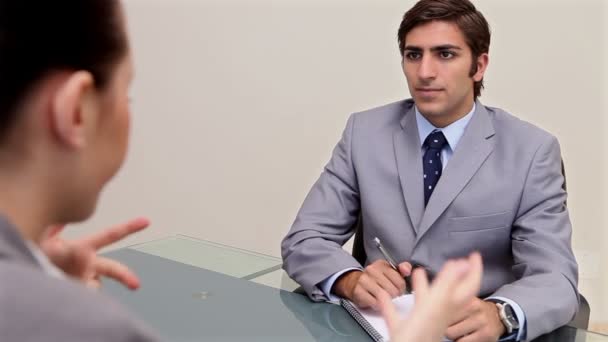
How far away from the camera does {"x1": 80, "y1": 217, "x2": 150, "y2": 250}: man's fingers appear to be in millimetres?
878

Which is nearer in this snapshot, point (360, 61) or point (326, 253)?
point (326, 253)

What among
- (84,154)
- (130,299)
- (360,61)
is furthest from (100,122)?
(360,61)

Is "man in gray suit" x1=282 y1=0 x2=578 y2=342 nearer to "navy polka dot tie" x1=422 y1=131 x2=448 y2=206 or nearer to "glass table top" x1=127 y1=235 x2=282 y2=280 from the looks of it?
"navy polka dot tie" x1=422 y1=131 x2=448 y2=206

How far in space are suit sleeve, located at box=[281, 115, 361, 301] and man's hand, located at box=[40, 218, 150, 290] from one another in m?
0.60

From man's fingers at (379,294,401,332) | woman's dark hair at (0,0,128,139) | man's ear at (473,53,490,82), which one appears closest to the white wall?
man's ear at (473,53,490,82)

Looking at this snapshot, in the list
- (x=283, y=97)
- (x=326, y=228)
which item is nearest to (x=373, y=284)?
(x=326, y=228)

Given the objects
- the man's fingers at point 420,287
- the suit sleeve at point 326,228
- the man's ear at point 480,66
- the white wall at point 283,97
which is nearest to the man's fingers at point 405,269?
the suit sleeve at point 326,228

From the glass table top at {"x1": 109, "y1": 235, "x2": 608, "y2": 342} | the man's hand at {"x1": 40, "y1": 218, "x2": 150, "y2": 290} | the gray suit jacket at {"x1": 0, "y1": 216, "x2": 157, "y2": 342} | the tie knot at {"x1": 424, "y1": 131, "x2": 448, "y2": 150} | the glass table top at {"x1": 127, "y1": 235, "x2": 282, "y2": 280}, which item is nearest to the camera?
the gray suit jacket at {"x1": 0, "y1": 216, "x2": 157, "y2": 342}

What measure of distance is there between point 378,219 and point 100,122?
120 cm

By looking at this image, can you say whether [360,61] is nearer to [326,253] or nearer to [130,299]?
[326,253]

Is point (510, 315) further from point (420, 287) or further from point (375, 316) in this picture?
point (420, 287)

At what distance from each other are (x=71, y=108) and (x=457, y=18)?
54.6 inches

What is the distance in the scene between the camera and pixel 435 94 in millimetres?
1659

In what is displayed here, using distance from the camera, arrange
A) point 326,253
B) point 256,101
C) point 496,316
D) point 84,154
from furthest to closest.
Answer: point 256,101 → point 326,253 → point 496,316 → point 84,154
